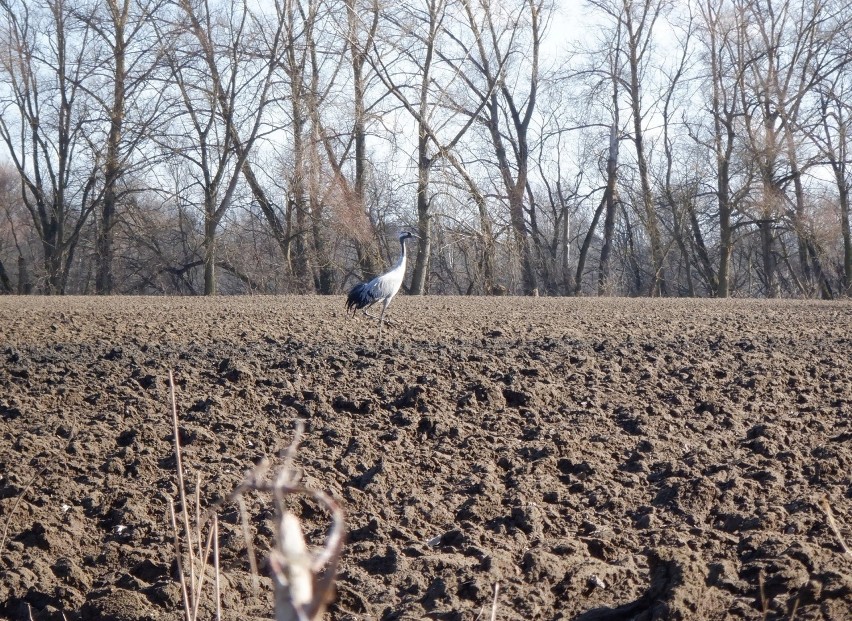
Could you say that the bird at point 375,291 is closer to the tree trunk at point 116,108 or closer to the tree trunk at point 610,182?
the tree trunk at point 116,108

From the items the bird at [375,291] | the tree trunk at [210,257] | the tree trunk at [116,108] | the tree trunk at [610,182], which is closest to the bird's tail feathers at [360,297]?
the bird at [375,291]

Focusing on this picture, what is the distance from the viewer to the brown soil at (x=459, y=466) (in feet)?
13.2

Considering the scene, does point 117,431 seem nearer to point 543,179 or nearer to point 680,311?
point 680,311

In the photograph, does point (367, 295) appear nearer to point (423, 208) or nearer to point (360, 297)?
point (360, 297)

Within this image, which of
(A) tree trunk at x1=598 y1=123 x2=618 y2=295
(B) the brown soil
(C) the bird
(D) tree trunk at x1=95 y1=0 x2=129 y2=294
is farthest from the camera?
(A) tree trunk at x1=598 y1=123 x2=618 y2=295

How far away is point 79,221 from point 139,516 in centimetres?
2744

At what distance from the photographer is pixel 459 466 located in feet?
18.9

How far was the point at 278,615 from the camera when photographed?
0.84m

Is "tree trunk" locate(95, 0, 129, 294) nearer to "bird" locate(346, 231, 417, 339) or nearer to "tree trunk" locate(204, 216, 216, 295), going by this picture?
"tree trunk" locate(204, 216, 216, 295)

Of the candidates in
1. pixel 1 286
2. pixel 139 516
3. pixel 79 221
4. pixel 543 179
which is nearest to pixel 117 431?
pixel 139 516

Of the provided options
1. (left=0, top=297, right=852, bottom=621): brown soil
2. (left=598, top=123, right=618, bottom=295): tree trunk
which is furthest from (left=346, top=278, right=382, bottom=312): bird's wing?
(left=598, top=123, right=618, bottom=295): tree trunk

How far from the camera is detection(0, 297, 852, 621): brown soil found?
402 cm

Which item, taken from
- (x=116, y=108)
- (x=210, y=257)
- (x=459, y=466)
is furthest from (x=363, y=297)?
(x=116, y=108)

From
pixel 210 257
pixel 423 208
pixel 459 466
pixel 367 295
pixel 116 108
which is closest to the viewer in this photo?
pixel 459 466
